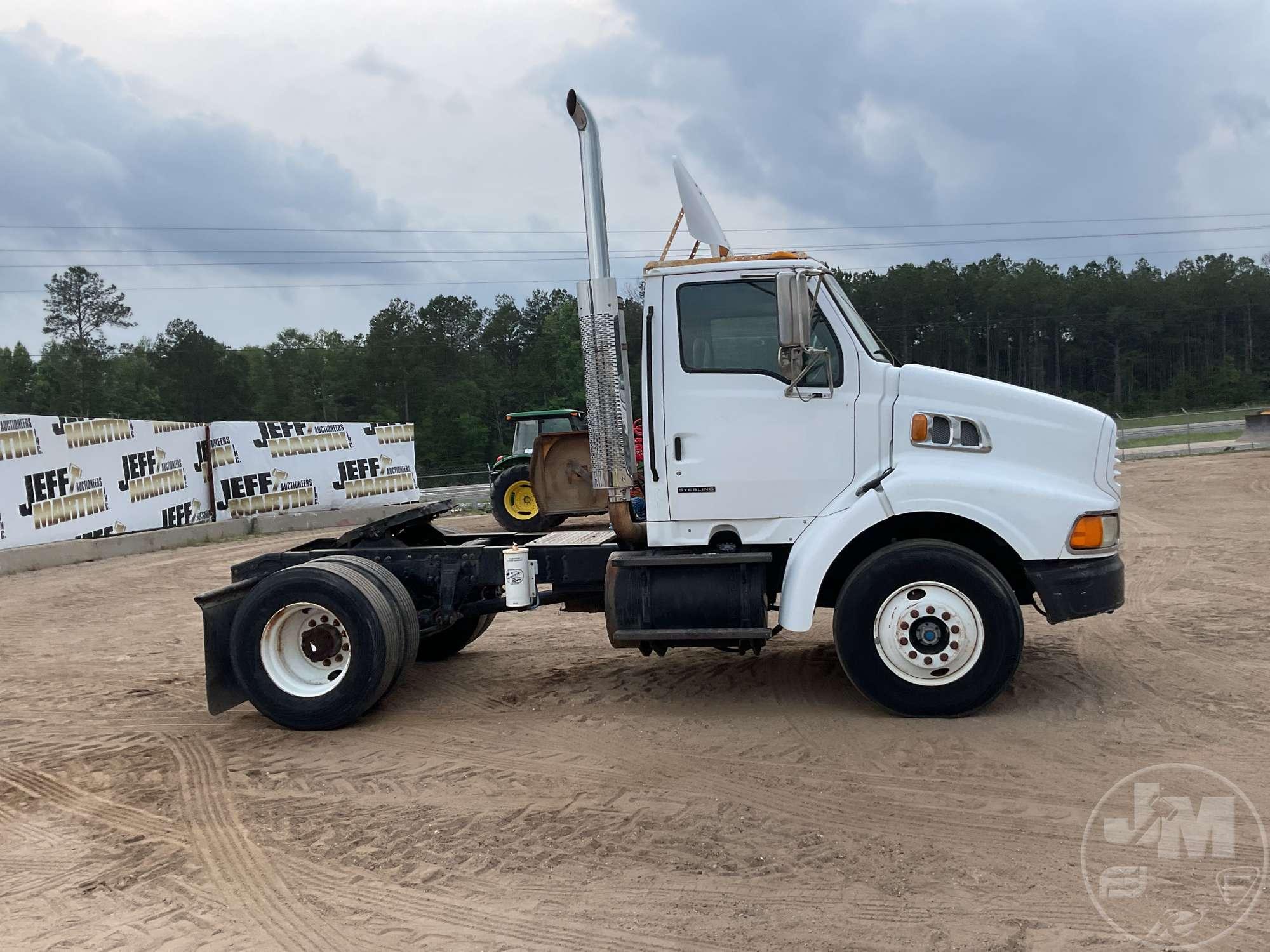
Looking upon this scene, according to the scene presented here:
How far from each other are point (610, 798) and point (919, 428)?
9.41 ft

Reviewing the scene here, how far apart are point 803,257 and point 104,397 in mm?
63509

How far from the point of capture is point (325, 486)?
23.7 m

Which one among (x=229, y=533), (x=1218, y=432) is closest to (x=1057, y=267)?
(x=1218, y=432)

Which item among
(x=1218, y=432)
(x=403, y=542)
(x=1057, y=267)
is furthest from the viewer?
(x=1057, y=267)

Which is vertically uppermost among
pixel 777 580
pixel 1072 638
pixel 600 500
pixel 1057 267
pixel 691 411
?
pixel 1057 267

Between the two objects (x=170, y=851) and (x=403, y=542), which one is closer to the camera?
(x=170, y=851)

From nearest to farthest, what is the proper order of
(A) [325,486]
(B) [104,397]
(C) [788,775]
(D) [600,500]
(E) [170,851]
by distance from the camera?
(E) [170,851] → (C) [788,775] → (D) [600,500] → (A) [325,486] → (B) [104,397]

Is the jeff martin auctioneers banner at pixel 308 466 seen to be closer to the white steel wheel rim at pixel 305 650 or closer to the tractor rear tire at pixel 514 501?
the tractor rear tire at pixel 514 501

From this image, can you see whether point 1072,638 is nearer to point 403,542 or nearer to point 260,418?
point 403,542

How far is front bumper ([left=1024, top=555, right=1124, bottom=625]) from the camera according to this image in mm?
6086

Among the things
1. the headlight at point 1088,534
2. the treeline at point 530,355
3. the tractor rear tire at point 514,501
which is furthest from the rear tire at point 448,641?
the treeline at point 530,355

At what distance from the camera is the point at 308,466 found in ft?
76.5

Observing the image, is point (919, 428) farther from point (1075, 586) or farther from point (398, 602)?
point (398, 602)

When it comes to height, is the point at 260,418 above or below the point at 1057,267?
below
